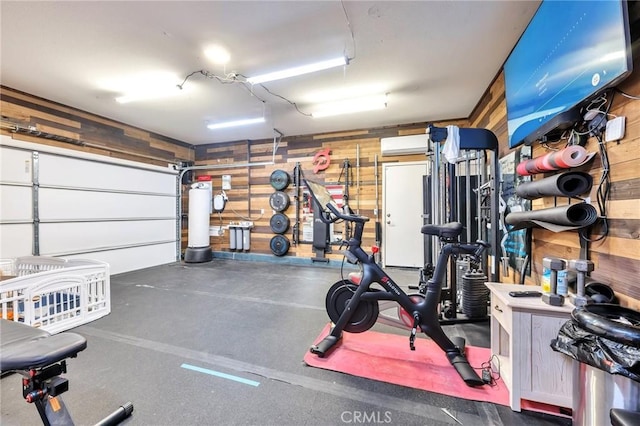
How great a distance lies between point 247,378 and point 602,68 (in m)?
2.93

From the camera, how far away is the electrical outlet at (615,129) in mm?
1452

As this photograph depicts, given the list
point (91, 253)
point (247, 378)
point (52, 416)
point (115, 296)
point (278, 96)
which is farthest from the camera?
point (91, 253)

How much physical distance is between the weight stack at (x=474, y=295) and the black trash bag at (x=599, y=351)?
1.45 m

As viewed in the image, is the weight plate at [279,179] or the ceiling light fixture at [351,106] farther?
the weight plate at [279,179]

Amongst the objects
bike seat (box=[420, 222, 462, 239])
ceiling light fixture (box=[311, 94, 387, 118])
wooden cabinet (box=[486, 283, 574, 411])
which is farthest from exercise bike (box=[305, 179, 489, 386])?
ceiling light fixture (box=[311, 94, 387, 118])

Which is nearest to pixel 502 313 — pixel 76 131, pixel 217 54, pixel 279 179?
pixel 217 54

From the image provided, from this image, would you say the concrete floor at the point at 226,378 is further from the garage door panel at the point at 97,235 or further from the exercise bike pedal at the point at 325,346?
the garage door panel at the point at 97,235

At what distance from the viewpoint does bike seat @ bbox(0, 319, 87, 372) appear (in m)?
1.09

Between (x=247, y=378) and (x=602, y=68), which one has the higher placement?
(x=602, y=68)

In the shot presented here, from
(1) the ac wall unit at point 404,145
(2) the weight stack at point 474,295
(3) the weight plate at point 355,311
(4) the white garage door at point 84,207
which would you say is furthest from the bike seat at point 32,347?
(1) the ac wall unit at point 404,145

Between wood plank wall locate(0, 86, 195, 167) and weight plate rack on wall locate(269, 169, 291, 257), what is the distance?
2.74 meters

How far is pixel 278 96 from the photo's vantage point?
3939mm

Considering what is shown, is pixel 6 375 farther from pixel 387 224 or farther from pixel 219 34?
→ pixel 387 224

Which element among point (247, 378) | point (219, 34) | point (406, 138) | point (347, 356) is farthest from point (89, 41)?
point (406, 138)
